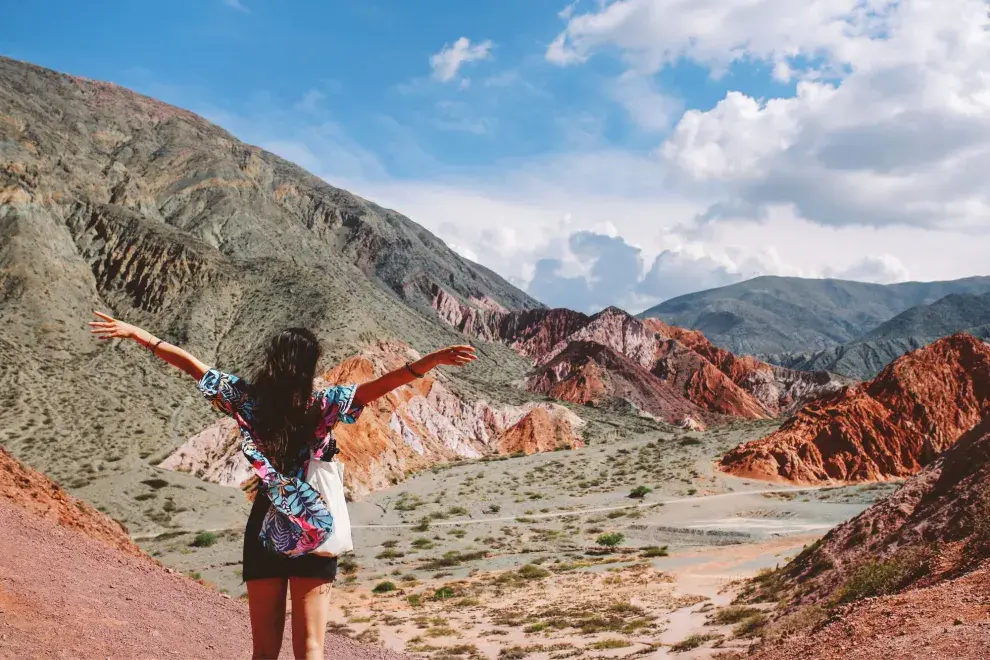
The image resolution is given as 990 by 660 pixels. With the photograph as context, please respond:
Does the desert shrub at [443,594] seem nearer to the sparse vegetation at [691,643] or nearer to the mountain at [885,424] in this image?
the sparse vegetation at [691,643]

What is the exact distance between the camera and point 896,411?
47.2 meters

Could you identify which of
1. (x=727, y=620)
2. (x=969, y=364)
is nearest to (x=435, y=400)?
(x=969, y=364)

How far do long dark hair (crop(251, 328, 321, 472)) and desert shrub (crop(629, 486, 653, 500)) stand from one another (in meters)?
36.6

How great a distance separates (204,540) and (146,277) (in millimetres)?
42790

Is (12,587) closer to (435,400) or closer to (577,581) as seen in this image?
(577,581)

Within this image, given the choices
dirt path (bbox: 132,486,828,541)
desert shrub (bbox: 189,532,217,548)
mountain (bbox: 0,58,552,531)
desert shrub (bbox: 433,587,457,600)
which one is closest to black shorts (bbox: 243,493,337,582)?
desert shrub (bbox: 433,587,457,600)

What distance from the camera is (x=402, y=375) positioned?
422 centimetres

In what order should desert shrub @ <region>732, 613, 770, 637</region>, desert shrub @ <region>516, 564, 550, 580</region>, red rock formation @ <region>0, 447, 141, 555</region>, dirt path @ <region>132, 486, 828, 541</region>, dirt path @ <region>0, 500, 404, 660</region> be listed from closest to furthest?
dirt path @ <region>0, 500, 404, 660</region> < desert shrub @ <region>732, 613, 770, 637</region> < red rock formation @ <region>0, 447, 141, 555</region> < desert shrub @ <region>516, 564, 550, 580</region> < dirt path @ <region>132, 486, 828, 541</region>

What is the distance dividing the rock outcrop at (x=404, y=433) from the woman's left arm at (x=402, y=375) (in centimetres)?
3708

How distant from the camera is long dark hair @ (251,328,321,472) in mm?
4035

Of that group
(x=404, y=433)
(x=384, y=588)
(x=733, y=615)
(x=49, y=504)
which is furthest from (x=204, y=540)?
(x=404, y=433)

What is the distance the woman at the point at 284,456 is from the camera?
3881 mm

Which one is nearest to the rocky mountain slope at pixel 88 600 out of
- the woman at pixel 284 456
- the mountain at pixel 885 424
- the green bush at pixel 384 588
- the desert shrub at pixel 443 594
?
the woman at pixel 284 456

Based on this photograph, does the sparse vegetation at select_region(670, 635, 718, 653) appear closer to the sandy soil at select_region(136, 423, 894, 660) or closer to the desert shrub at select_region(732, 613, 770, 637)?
the sandy soil at select_region(136, 423, 894, 660)
